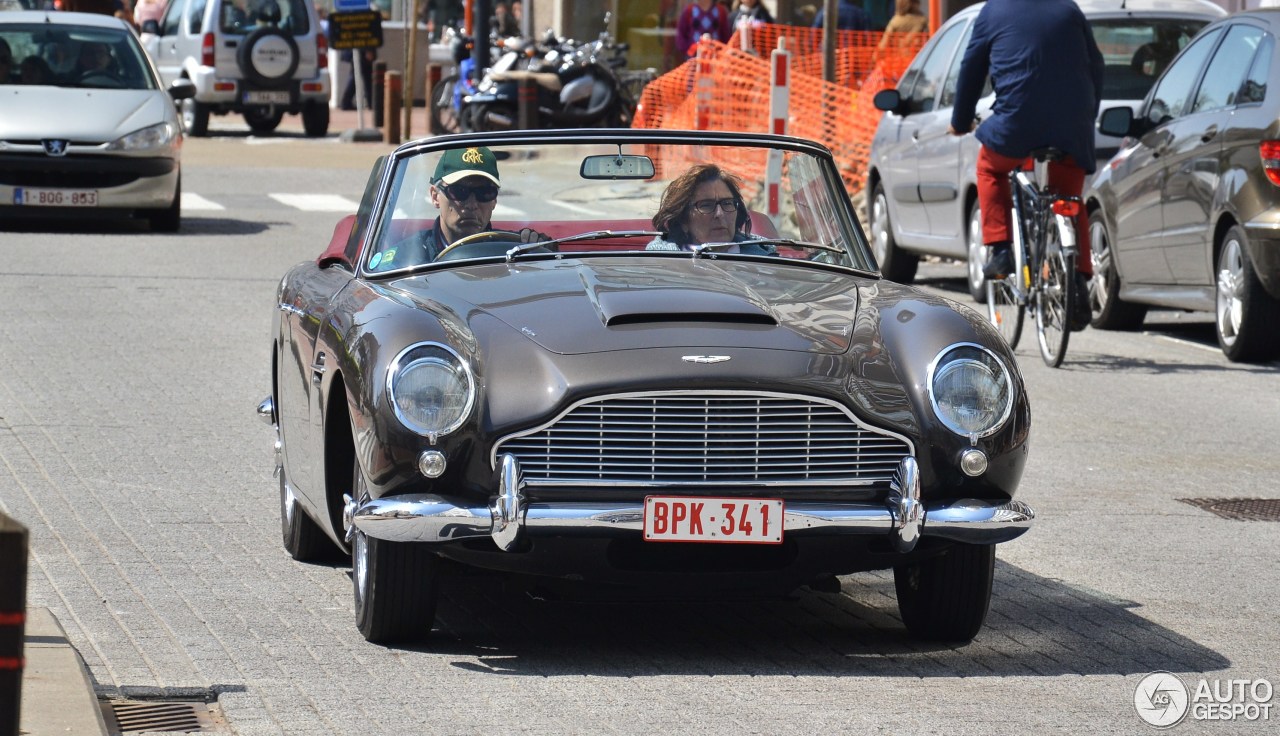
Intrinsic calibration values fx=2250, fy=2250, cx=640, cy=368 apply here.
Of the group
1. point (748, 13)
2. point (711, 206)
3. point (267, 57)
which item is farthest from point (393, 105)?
point (711, 206)

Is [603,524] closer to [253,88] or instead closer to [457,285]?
[457,285]

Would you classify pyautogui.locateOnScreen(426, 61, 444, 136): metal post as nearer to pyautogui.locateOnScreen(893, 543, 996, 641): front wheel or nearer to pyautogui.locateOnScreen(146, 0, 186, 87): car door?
pyautogui.locateOnScreen(146, 0, 186, 87): car door

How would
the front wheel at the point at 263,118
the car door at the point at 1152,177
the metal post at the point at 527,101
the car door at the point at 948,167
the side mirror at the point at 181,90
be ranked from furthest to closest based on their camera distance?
1. the front wheel at the point at 263,118
2. the metal post at the point at 527,101
3. the side mirror at the point at 181,90
4. the car door at the point at 948,167
5. the car door at the point at 1152,177

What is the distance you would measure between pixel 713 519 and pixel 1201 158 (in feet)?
24.4

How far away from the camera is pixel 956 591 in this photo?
580 centimetres

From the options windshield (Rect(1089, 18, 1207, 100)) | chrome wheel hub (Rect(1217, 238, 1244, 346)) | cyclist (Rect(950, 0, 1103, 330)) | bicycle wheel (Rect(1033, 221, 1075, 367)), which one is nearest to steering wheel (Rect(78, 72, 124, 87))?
windshield (Rect(1089, 18, 1207, 100))

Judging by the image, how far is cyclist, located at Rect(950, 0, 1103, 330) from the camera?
455 inches

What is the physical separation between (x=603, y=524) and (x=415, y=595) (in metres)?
0.59

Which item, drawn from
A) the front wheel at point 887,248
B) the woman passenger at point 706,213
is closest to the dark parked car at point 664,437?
the woman passenger at point 706,213

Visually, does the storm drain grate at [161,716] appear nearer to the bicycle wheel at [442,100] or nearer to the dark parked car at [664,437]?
the dark parked car at [664,437]

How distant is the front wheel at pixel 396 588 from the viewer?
5.52 metres

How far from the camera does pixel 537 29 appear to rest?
40.7 metres

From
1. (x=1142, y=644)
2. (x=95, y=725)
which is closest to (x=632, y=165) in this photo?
(x=1142, y=644)

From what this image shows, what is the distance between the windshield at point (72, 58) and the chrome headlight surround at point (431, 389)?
44.6 feet
